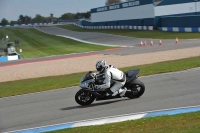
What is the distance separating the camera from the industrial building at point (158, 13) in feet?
171

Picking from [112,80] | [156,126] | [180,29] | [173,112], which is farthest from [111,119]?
[180,29]

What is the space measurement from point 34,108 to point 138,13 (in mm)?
54803

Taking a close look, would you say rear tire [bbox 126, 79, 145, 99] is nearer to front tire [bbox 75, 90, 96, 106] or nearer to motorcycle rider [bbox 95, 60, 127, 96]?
motorcycle rider [bbox 95, 60, 127, 96]

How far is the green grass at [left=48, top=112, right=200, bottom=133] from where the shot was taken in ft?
27.1

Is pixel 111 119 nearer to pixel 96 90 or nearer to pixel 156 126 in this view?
pixel 156 126

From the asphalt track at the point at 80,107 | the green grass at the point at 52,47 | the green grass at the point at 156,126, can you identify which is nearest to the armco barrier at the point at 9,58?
the green grass at the point at 52,47

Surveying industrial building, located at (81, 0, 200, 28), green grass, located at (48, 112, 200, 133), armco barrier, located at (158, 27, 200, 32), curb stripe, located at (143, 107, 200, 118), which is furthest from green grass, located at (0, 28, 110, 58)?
green grass, located at (48, 112, 200, 133)

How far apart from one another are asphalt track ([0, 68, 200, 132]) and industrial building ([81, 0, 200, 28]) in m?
33.6

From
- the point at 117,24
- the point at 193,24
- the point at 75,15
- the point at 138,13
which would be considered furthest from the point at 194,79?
the point at 75,15

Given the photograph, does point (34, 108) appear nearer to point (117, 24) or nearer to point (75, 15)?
point (117, 24)

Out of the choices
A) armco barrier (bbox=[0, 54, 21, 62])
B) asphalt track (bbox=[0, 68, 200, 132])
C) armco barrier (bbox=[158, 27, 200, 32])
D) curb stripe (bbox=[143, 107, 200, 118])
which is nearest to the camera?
curb stripe (bbox=[143, 107, 200, 118])

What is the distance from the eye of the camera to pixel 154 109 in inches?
447

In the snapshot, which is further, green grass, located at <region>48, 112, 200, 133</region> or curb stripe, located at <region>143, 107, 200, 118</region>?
curb stripe, located at <region>143, 107, 200, 118</region>

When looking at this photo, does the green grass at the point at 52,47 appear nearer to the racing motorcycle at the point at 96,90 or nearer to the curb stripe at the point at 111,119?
the racing motorcycle at the point at 96,90
